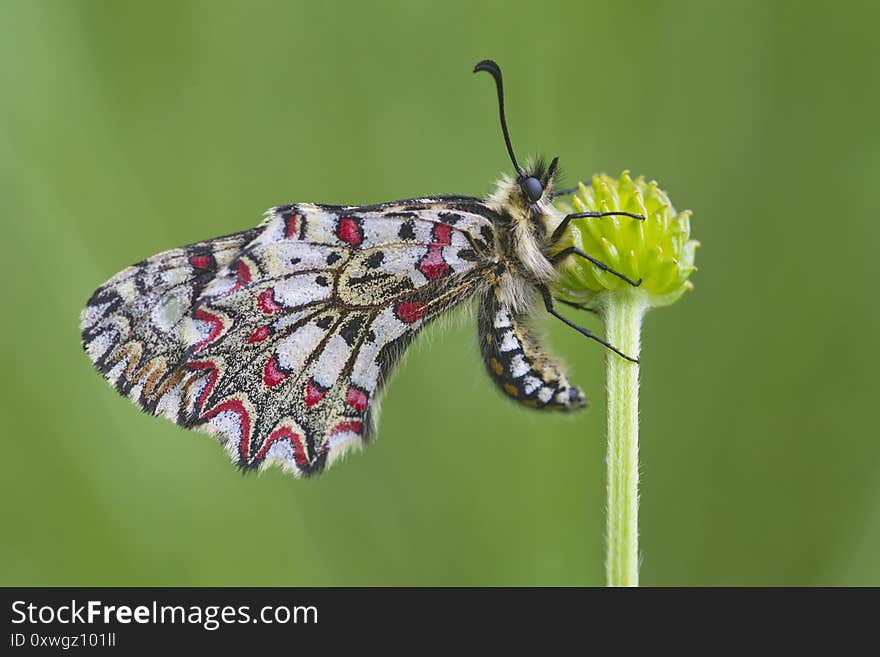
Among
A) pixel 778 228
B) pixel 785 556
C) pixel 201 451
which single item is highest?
pixel 778 228

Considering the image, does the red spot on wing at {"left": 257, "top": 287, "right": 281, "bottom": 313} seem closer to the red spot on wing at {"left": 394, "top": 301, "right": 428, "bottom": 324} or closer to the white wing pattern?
the white wing pattern

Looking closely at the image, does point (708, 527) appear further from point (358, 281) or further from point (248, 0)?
point (248, 0)

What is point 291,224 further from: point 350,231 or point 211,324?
point 211,324

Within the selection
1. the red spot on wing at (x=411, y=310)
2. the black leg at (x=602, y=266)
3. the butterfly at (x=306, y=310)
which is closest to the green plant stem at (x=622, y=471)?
the black leg at (x=602, y=266)

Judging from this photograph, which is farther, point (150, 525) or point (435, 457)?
point (435, 457)

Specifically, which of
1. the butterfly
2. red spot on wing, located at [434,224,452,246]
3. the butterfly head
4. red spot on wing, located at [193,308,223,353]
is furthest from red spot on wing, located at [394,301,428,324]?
red spot on wing, located at [193,308,223,353]

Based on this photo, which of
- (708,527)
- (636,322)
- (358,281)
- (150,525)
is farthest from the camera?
(708,527)

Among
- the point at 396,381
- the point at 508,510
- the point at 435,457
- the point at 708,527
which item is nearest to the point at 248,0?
the point at 396,381
